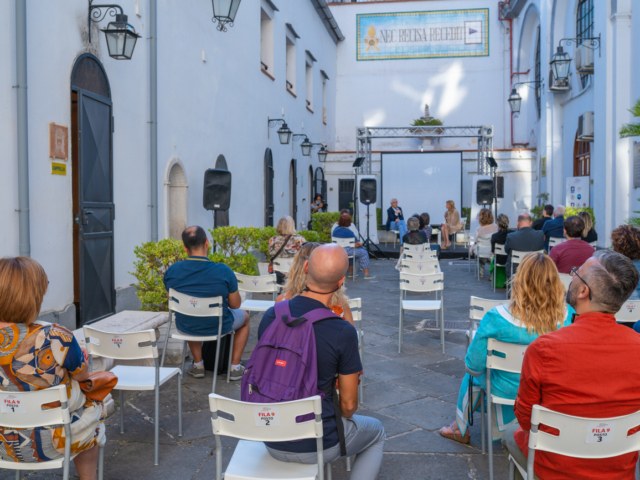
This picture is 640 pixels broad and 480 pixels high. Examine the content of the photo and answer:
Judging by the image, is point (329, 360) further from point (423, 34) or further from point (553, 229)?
point (423, 34)

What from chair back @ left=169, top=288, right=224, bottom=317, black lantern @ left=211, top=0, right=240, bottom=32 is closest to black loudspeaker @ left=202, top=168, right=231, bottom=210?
black lantern @ left=211, top=0, right=240, bottom=32

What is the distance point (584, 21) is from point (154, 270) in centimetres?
1216

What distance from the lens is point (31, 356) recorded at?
229 cm

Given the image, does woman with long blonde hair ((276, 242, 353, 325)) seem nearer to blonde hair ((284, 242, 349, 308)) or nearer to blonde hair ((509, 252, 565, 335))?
blonde hair ((284, 242, 349, 308))

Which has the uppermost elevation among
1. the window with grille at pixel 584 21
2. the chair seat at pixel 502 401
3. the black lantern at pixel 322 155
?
the window with grille at pixel 584 21

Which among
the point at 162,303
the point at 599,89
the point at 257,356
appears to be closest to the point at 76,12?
the point at 162,303

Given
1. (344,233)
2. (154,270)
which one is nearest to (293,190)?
(344,233)

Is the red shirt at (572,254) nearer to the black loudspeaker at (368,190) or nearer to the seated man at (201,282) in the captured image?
the seated man at (201,282)

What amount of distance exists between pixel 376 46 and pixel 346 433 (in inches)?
885

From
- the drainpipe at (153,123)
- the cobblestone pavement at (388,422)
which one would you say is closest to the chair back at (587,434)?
the cobblestone pavement at (388,422)

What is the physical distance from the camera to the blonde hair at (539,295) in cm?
284

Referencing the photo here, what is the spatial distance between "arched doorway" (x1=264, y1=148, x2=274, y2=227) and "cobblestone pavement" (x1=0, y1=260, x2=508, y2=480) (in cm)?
755

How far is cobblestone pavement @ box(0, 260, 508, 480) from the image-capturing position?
3107 millimetres

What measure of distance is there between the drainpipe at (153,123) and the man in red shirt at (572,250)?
4742mm
